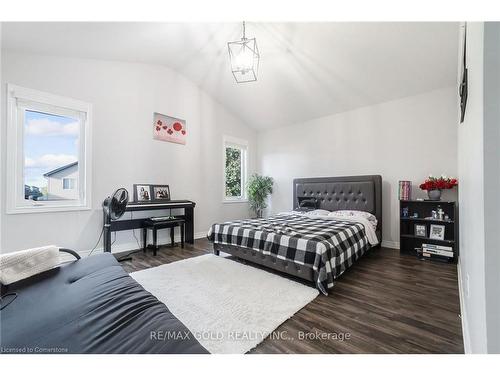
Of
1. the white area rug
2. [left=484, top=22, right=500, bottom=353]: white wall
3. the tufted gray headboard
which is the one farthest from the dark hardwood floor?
the tufted gray headboard

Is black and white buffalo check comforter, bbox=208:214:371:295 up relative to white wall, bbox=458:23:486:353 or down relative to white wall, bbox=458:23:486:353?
down

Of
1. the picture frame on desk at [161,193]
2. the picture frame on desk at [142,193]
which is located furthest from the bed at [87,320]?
the picture frame on desk at [161,193]

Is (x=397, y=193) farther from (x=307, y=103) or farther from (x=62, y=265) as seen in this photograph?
(x=62, y=265)

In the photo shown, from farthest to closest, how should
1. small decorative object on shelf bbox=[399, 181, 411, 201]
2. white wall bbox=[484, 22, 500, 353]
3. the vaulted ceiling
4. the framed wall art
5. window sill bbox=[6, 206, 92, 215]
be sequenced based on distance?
the framed wall art < small decorative object on shelf bbox=[399, 181, 411, 201] < window sill bbox=[6, 206, 92, 215] < the vaulted ceiling < white wall bbox=[484, 22, 500, 353]

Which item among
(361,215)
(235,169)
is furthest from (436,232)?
(235,169)

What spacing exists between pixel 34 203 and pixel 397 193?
5434 millimetres

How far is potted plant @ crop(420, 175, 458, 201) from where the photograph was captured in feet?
9.72

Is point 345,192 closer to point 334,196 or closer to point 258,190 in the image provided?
point 334,196

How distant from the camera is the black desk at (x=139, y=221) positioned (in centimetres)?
302

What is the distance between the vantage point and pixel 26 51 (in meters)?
2.63

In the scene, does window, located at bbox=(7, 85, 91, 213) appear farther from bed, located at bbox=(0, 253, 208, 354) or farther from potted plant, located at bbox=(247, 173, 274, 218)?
potted plant, located at bbox=(247, 173, 274, 218)

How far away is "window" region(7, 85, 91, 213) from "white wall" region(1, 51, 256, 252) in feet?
0.35

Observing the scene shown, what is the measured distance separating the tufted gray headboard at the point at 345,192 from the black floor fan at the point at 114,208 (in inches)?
128
